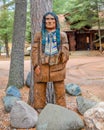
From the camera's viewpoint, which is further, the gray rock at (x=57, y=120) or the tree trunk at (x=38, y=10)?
the tree trunk at (x=38, y=10)

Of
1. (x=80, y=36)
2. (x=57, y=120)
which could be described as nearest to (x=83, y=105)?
(x=57, y=120)

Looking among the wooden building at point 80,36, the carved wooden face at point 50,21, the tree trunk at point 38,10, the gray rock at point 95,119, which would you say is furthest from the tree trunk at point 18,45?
the wooden building at point 80,36

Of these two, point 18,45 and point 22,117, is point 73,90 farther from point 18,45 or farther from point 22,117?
point 22,117

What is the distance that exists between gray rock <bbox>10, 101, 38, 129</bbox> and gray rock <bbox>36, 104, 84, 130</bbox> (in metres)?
0.33

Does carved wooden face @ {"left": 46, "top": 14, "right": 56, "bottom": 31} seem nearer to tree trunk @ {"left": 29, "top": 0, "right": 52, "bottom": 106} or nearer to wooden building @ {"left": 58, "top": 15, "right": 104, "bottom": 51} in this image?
tree trunk @ {"left": 29, "top": 0, "right": 52, "bottom": 106}

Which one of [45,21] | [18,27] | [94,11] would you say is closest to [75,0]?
[94,11]

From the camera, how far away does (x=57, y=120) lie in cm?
421

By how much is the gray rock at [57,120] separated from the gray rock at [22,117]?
12.8 inches

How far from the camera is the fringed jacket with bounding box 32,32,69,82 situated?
471 cm

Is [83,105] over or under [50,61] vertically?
under

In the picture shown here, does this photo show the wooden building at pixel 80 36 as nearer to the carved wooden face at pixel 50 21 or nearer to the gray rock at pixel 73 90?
the gray rock at pixel 73 90

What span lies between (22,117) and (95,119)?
4.00ft

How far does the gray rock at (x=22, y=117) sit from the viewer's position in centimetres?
452

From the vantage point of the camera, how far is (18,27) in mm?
7625
